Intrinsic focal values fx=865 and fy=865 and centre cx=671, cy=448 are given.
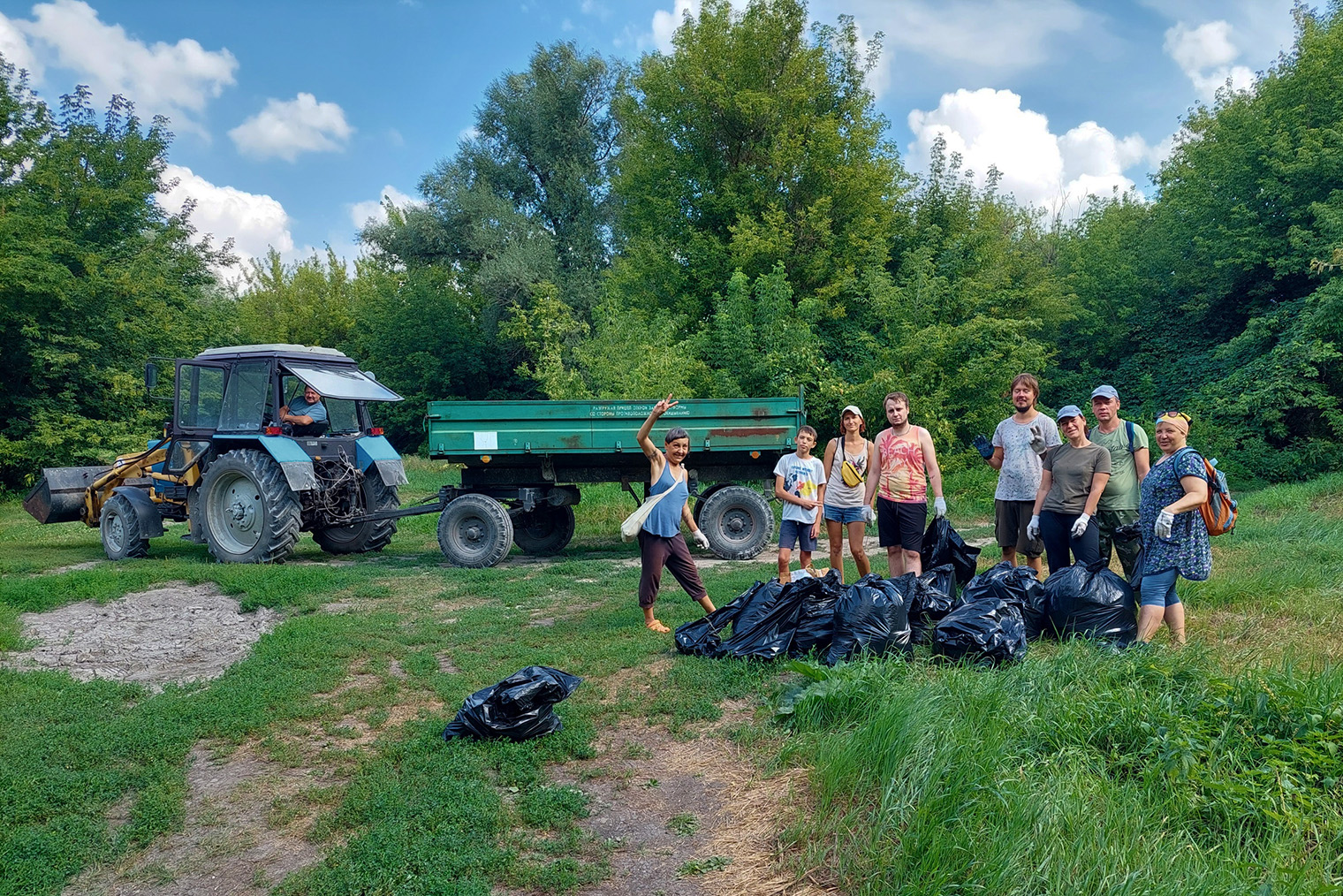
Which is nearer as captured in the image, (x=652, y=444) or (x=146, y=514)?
(x=652, y=444)

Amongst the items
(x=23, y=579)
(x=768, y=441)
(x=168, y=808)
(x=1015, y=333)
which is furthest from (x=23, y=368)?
(x=1015, y=333)

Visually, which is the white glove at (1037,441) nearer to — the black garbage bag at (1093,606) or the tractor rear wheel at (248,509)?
the black garbage bag at (1093,606)

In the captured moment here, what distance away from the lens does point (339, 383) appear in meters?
10.7

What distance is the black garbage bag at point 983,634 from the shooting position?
195 inches

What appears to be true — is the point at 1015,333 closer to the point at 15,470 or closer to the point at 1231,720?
the point at 1231,720

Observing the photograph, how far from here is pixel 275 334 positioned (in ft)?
124

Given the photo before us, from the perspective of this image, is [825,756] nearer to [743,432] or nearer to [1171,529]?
[1171,529]

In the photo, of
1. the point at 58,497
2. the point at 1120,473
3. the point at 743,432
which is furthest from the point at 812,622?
the point at 58,497

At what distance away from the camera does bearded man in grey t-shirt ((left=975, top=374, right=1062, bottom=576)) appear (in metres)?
6.70

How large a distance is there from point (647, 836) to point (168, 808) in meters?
2.13

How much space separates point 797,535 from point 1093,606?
104 inches

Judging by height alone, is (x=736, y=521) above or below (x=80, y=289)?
below

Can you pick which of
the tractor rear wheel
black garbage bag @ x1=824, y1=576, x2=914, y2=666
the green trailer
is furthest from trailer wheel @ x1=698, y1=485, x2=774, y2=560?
black garbage bag @ x1=824, y1=576, x2=914, y2=666

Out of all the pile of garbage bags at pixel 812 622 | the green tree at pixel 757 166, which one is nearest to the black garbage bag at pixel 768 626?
the pile of garbage bags at pixel 812 622
